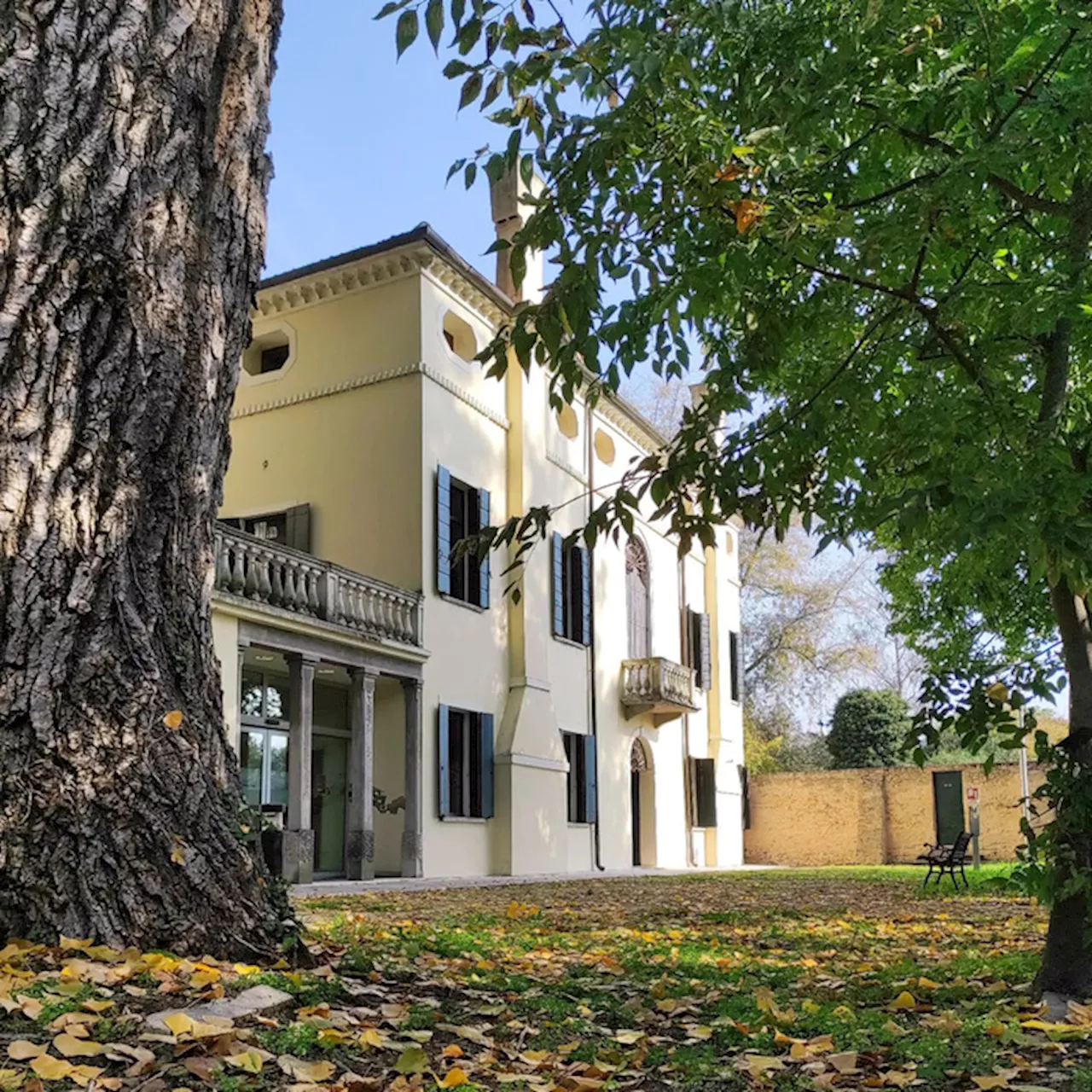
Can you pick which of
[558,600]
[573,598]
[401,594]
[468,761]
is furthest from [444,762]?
[573,598]

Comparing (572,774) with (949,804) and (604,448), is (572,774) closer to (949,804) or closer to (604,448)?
(604,448)

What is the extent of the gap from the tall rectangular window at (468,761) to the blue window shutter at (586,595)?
3.63 m

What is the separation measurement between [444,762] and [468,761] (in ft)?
3.30

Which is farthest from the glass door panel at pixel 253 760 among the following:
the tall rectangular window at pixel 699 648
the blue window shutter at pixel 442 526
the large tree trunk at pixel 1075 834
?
the tall rectangular window at pixel 699 648

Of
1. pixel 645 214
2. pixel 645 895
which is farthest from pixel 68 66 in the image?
pixel 645 895

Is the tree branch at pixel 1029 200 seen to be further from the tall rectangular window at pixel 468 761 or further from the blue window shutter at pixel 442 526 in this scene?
the tall rectangular window at pixel 468 761

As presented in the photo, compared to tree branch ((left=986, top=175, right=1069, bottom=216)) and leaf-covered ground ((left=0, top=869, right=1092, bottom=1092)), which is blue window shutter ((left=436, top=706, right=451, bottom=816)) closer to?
leaf-covered ground ((left=0, top=869, right=1092, bottom=1092))

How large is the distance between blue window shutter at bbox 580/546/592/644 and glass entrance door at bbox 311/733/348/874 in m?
5.57

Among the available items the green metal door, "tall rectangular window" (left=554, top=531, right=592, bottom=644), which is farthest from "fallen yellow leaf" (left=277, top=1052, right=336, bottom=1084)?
the green metal door

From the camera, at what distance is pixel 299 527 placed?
17.1 metres

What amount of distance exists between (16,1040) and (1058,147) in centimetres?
360

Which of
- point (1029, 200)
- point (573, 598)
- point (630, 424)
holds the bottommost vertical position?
point (1029, 200)

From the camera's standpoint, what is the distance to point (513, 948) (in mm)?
5625

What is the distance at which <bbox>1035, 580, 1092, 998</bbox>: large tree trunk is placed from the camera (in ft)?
12.5
